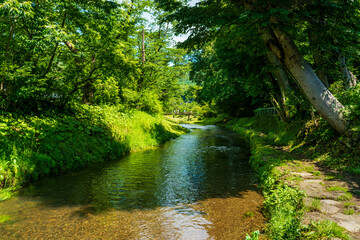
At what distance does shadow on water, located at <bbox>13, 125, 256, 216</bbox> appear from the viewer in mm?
4816

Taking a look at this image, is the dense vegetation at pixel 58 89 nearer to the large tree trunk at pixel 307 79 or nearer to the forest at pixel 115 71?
the forest at pixel 115 71

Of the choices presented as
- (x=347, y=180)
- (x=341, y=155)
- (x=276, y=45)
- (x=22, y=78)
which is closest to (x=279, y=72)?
(x=276, y=45)

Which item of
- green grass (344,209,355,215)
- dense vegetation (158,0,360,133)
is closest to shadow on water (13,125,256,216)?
green grass (344,209,355,215)

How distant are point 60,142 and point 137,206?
14.2ft

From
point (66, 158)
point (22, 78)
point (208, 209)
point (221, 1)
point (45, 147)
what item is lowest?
point (208, 209)

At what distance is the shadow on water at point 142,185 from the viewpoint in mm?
4816

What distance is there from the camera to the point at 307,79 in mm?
6441

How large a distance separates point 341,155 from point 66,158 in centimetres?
847

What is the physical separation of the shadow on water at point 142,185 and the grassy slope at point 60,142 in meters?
0.46

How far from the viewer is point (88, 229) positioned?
365 centimetres

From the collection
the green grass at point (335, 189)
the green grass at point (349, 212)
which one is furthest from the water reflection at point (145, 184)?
the green grass at point (349, 212)

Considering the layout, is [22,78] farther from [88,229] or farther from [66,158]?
[88,229]

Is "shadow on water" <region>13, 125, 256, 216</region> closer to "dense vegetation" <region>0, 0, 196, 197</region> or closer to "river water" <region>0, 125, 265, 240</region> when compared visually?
"river water" <region>0, 125, 265, 240</region>

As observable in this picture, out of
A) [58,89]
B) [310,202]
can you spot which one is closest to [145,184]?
[310,202]
